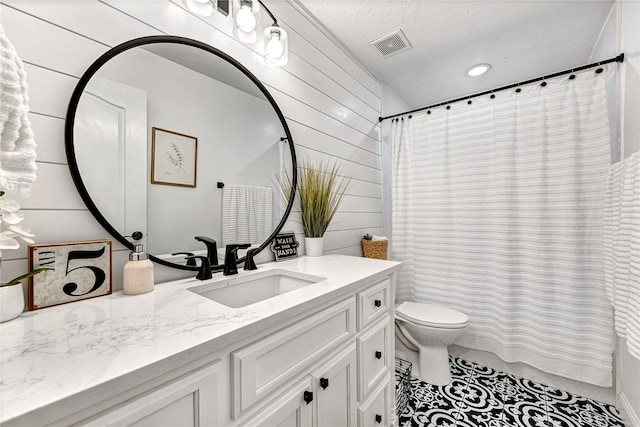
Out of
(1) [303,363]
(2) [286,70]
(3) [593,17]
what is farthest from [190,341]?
(3) [593,17]

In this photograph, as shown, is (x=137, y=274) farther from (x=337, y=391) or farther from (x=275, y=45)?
(x=275, y=45)

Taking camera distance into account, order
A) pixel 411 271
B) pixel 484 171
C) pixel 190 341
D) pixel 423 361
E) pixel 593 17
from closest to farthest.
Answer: pixel 190 341 < pixel 593 17 < pixel 423 361 < pixel 484 171 < pixel 411 271

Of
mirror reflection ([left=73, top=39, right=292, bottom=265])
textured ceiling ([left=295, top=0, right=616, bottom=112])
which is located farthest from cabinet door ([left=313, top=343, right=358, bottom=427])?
textured ceiling ([left=295, top=0, right=616, bottom=112])

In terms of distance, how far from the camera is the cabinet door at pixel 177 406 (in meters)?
0.45

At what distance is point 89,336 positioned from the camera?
0.55 m

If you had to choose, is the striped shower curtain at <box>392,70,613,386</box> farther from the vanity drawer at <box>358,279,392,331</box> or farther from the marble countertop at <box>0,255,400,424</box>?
the marble countertop at <box>0,255,400,424</box>

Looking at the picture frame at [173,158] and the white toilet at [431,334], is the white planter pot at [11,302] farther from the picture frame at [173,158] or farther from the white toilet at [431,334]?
the white toilet at [431,334]

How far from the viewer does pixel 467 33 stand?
1845mm

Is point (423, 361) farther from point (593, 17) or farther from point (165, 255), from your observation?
point (593, 17)

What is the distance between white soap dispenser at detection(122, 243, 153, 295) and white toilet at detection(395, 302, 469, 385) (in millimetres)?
1601

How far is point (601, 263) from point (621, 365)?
1.89ft

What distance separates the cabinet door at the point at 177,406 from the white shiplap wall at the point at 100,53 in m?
0.55

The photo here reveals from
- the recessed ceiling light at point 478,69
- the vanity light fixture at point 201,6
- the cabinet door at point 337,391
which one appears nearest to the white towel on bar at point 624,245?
the cabinet door at point 337,391

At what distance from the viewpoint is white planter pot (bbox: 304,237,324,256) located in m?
1.61
